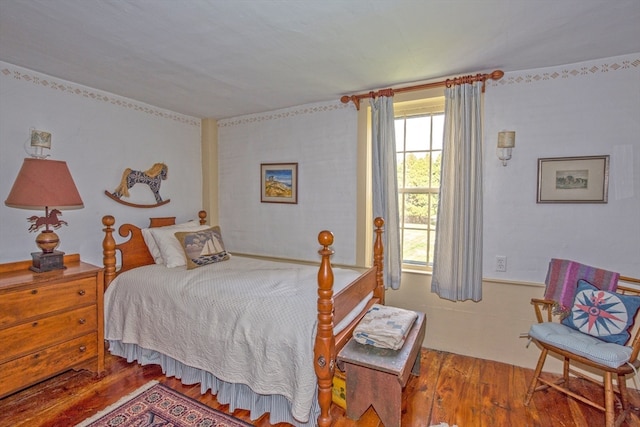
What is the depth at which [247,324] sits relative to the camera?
194 centimetres

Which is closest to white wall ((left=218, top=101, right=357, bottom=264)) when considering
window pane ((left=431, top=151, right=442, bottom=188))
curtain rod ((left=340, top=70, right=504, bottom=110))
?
curtain rod ((left=340, top=70, right=504, bottom=110))

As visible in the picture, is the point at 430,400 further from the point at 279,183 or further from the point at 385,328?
the point at 279,183

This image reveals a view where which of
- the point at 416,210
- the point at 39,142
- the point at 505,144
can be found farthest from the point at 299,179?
the point at 39,142

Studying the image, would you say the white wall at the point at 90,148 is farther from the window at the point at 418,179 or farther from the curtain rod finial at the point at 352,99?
the window at the point at 418,179

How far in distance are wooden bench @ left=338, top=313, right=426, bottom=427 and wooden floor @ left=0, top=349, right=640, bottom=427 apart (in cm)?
28

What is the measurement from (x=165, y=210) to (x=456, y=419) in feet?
10.4

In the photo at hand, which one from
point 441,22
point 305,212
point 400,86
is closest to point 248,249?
point 305,212

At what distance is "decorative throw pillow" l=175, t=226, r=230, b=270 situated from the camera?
9.07 feet

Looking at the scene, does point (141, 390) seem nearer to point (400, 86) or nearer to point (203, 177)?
point (203, 177)

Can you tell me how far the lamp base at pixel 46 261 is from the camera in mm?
2199

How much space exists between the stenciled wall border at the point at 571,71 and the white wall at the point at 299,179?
4.24 ft

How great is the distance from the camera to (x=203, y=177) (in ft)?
12.6

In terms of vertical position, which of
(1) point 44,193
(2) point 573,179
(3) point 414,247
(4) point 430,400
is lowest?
(4) point 430,400

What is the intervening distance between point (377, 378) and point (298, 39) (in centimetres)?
198
